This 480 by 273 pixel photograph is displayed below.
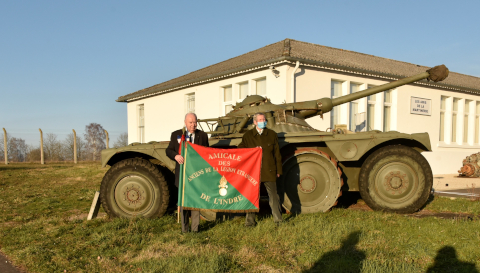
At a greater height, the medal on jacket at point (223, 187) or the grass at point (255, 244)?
the medal on jacket at point (223, 187)

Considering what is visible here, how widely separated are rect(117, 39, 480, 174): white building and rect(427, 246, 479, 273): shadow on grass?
953 centimetres

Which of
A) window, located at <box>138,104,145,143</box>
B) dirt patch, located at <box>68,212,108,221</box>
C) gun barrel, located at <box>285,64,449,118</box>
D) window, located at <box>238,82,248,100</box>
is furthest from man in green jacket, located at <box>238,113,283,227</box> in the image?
window, located at <box>138,104,145,143</box>

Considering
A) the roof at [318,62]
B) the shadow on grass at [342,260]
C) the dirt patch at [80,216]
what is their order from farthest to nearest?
the roof at [318,62]
the dirt patch at [80,216]
the shadow on grass at [342,260]

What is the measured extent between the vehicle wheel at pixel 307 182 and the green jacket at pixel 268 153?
73 centimetres

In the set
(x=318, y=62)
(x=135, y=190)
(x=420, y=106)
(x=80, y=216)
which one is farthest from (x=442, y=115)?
(x=80, y=216)

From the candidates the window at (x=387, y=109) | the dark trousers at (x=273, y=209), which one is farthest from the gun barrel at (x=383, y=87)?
the window at (x=387, y=109)

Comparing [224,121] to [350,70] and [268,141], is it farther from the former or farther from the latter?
[350,70]

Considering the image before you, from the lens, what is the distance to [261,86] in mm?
15273

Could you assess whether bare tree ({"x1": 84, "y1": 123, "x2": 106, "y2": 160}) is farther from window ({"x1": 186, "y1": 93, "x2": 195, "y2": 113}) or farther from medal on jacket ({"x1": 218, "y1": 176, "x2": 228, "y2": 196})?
medal on jacket ({"x1": 218, "y1": 176, "x2": 228, "y2": 196})

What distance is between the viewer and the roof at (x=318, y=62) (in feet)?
46.1

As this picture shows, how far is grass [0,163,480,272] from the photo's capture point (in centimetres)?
418

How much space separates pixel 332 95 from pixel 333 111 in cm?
66

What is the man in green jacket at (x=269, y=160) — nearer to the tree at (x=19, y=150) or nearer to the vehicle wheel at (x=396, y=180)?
the vehicle wheel at (x=396, y=180)

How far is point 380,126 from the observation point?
16578 mm
